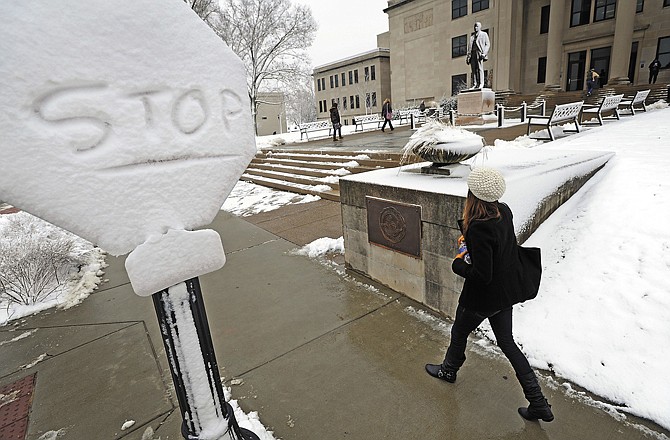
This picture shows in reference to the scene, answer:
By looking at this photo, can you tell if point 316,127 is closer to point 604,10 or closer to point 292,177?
point 292,177

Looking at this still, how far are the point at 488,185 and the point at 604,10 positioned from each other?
33.2 m

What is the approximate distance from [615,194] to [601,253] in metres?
1.19

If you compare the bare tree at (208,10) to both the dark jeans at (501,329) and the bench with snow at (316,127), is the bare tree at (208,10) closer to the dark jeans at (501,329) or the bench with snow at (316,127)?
the bench with snow at (316,127)

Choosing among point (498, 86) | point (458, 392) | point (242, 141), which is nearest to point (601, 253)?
point (458, 392)

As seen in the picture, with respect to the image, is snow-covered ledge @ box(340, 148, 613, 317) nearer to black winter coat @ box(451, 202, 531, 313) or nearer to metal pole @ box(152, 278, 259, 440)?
black winter coat @ box(451, 202, 531, 313)

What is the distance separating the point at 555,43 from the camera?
2547 cm

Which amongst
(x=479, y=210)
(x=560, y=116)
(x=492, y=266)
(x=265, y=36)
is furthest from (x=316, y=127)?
(x=492, y=266)

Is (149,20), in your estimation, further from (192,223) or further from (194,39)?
(192,223)

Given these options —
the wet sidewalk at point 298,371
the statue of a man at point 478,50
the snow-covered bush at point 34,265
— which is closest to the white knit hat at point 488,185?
the wet sidewalk at point 298,371

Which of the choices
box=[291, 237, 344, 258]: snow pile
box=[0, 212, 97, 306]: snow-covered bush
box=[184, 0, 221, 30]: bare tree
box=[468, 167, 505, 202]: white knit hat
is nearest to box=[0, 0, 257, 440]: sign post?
box=[468, 167, 505, 202]: white knit hat

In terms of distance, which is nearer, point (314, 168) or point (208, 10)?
point (314, 168)

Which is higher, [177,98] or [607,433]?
[177,98]

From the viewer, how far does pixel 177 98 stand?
1214mm

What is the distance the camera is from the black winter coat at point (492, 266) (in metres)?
2.18
